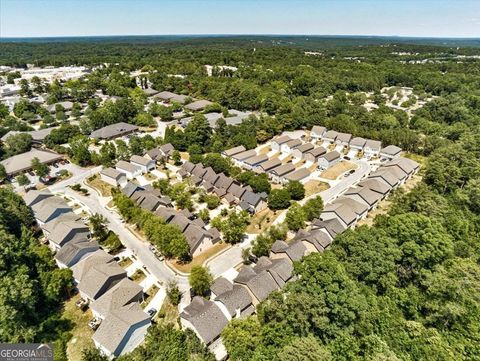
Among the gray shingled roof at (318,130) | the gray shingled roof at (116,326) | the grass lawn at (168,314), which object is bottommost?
the grass lawn at (168,314)

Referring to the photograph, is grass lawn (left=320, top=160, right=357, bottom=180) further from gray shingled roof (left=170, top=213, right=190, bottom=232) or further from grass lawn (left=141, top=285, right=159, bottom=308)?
grass lawn (left=141, top=285, right=159, bottom=308)

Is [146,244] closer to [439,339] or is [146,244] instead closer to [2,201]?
[2,201]

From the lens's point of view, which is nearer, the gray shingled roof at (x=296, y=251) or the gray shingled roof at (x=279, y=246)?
the gray shingled roof at (x=296, y=251)

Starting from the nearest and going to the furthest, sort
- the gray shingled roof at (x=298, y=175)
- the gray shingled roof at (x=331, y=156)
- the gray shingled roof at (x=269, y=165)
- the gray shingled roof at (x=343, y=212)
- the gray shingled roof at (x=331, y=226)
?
the gray shingled roof at (x=331, y=226)
the gray shingled roof at (x=343, y=212)
the gray shingled roof at (x=298, y=175)
the gray shingled roof at (x=269, y=165)
the gray shingled roof at (x=331, y=156)

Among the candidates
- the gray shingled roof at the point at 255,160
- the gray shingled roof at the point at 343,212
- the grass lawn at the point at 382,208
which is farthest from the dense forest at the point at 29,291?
the grass lawn at the point at 382,208

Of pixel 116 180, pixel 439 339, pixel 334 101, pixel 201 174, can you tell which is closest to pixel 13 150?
pixel 116 180

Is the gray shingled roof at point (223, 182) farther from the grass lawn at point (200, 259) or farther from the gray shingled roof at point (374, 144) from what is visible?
the gray shingled roof at point (374, 144)
